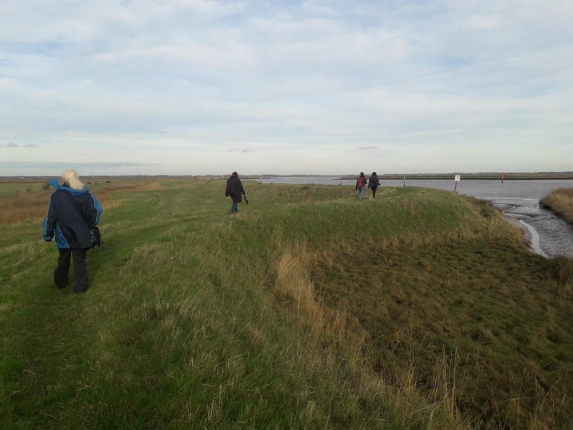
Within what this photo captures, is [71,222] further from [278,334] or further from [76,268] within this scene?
[278,334]

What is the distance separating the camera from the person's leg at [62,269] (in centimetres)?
737

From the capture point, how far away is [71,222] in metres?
7.01

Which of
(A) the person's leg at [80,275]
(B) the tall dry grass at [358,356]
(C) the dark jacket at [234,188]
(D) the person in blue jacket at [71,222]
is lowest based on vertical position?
(B) the tall dry grass at [358,356]

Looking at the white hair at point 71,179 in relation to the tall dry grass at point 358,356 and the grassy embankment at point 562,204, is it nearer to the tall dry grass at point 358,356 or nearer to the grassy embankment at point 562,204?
the tall dry grass at point 358,356

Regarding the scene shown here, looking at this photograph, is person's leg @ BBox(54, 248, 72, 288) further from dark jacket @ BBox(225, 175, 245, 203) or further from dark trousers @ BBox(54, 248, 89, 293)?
dark jacket @ BBox(225, 175, 245, 203)

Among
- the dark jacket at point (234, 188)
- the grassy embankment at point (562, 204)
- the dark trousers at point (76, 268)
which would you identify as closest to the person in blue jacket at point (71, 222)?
the dark trousers at point (76, 268)

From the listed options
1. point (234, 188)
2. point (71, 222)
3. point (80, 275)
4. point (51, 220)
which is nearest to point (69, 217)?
point (71, 222)

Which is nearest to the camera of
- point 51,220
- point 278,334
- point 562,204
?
point 51,220

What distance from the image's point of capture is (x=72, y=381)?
4102 millimetres

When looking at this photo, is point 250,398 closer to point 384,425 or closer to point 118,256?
point 384,425

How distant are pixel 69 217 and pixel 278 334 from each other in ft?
17.4

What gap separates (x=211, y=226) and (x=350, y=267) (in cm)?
689

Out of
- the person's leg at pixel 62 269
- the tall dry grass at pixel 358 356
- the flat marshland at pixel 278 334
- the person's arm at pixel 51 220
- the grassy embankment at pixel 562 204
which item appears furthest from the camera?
the grassy embankment at pixel 562 204

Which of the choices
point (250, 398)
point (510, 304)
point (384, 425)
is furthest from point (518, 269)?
point (250, 398)
